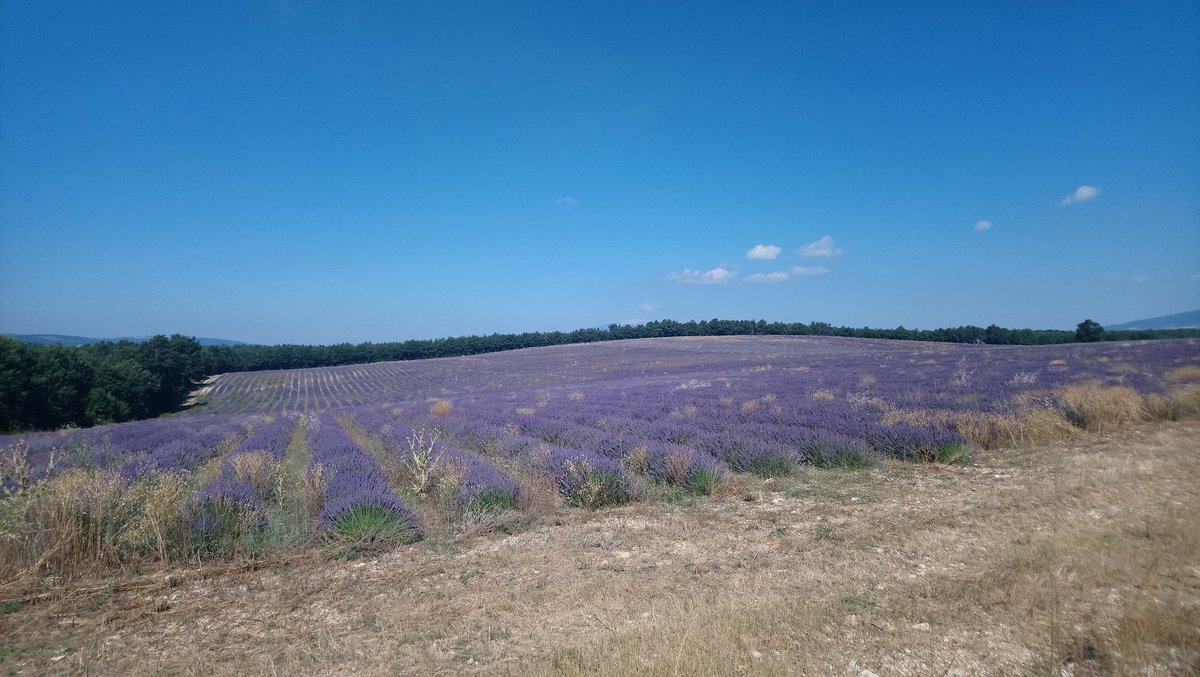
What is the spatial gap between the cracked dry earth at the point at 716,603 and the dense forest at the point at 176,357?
128ft

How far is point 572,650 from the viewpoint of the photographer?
2910 millimetres

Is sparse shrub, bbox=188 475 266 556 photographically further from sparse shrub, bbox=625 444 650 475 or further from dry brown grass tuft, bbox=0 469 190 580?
sparse shrub, bbox=625 444 650 475

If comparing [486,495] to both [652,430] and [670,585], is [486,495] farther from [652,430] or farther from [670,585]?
[652,430]

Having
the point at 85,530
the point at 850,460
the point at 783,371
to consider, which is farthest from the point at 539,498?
the point at 783,371

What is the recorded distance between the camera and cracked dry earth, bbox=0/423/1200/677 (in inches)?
110

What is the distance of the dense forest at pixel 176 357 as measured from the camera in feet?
98.7

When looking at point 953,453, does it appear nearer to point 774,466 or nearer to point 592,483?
point 774,466

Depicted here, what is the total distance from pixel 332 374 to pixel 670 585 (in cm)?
6429

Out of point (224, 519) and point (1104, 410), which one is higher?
point (1104, 410)

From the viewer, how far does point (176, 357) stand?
4906 cm

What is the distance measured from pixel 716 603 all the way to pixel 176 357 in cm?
6284

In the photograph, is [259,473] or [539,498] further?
[259,473]

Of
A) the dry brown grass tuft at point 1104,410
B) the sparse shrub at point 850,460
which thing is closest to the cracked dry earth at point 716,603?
the sparse shrub at point 850,460

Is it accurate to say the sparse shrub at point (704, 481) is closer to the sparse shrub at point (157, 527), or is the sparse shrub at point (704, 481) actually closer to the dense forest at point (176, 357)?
the sparse shrub at point (157, 527)
